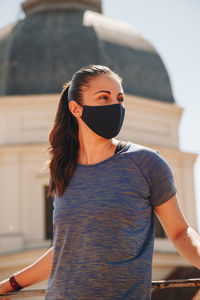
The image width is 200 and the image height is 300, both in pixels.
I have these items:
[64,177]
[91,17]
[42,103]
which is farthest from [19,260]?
[64,177]

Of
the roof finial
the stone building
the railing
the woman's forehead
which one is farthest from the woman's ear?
the roof finial

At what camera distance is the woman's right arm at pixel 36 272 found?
297 cm

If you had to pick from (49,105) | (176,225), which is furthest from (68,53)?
(176,225)

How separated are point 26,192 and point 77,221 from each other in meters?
19.1

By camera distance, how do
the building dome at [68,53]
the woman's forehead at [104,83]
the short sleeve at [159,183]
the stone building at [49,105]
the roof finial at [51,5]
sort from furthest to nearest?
the roof finial at [51,5] → the building dome at [68,53] → the stone building at [49,105] → the woman's forehead at [104,83] → the short sleeve at [159,183]

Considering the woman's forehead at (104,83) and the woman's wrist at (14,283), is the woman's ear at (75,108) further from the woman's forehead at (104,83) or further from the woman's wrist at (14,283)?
the woman's wrist at (14,283)

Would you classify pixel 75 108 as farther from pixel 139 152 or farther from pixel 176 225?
pixel 176 225

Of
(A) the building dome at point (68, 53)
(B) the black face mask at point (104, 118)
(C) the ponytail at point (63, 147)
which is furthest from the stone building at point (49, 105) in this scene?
(B) the black face mask at point (104, 118)

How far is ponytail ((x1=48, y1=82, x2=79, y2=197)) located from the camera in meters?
2.75

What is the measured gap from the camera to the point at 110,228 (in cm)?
247

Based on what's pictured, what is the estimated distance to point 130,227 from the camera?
8.13ft

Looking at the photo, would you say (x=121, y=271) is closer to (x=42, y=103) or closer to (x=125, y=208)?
(x=125, y=208)

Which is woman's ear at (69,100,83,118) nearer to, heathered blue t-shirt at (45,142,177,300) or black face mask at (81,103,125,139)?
black face mask at (81,103,125,139)

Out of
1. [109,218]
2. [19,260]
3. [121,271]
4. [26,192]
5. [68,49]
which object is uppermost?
[109,218]
